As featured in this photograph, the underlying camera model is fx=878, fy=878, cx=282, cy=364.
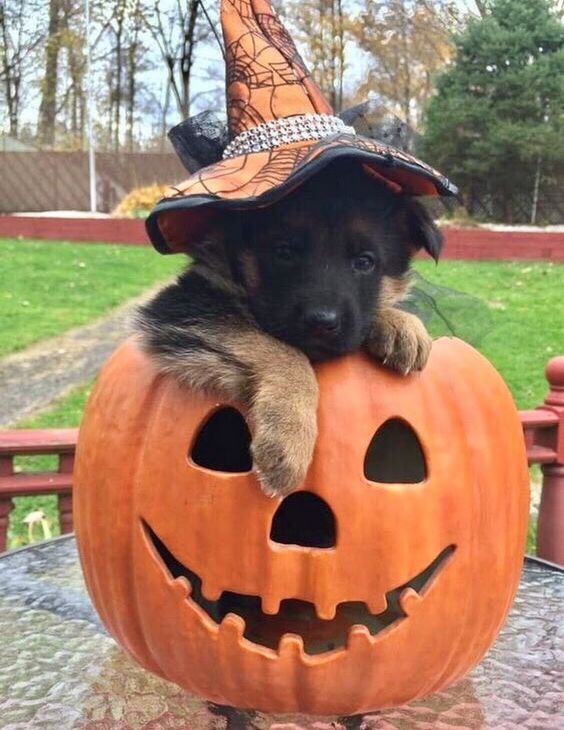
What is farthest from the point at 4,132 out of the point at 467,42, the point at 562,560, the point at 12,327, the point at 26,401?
the point at 562,560

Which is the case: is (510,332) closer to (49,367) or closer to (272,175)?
(49,367)

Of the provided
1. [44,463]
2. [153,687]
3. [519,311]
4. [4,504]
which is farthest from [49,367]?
[153,687]

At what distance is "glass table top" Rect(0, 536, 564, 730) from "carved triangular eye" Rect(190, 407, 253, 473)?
522 mm

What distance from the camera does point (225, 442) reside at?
1.46 meters

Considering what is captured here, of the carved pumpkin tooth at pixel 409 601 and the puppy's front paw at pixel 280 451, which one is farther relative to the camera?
the carved pumpkin tooth at pixel 409 601

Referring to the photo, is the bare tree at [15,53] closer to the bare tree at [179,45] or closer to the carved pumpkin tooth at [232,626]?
the bare tree at [179,45]

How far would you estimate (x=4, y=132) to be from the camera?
23578 mm

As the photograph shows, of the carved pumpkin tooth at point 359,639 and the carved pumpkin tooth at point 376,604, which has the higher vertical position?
the carved pumpkin tooth at point 376,604

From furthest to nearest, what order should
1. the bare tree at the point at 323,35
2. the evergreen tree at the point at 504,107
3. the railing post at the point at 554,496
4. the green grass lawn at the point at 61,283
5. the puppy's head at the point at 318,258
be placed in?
1. the bare tree at the point at 323,35
2. the evergreen tree at the point at 504,107
3. the green grass lawn at the point at 61,283
4. the railing post at the point at 554,496
5. the puppy's head at the point at 318,258

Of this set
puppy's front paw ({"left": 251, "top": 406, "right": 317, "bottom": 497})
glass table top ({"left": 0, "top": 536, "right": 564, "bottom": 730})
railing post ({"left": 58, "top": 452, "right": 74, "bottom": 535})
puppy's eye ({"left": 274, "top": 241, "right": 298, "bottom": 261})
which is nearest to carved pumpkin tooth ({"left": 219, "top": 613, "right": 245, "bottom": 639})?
puppy's front paw ({"left": 251, "top": 406, "right": 317, "bottom": 497})

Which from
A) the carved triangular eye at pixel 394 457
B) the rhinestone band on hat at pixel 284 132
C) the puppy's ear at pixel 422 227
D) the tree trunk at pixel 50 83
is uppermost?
the tree trunk at pixel 50 83

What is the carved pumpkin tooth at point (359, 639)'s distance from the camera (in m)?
1.34

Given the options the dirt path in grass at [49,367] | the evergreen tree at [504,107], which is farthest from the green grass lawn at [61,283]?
the evergreen tree at [504,107]

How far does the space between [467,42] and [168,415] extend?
46.3ft
